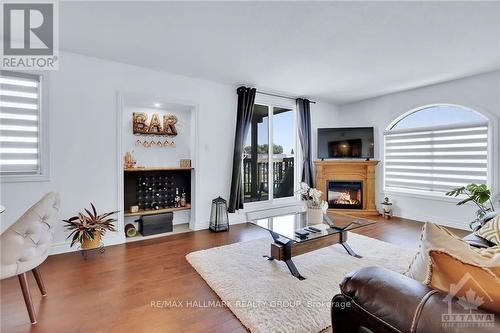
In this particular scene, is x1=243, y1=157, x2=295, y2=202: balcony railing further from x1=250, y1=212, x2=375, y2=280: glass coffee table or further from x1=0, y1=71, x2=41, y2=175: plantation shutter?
x1=0, y1=71, x2=41, y2=175: plantation shutter

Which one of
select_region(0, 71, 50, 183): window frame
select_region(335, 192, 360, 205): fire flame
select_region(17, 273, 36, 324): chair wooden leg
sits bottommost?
select_region(17, 273, 36, 324): chair wooden leg

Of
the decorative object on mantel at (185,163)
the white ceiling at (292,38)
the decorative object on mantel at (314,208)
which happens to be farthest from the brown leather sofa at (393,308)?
the decorative object on mantel at (185,163)

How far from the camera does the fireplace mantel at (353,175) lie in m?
5.23

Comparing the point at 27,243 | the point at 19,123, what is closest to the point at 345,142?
the point at 27,243

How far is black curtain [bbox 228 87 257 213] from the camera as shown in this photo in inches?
170

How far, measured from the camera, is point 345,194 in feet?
17.9

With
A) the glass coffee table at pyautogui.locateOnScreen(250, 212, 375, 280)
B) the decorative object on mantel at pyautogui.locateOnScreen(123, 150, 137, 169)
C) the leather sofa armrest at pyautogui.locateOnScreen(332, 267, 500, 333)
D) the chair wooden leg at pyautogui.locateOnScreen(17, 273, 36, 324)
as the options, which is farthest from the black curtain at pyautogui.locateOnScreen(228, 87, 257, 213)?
the leather sofa armrest at pyautogui.locateOnScreen(332, 267, 500, 333)

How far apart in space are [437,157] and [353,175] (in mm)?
1491

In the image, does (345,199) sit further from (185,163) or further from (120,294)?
(120,294)

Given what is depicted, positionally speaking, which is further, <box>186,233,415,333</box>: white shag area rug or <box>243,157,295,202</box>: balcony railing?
<box>243,157,295,202</box>: balcony railing

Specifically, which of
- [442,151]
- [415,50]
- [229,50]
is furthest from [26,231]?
[442,151]

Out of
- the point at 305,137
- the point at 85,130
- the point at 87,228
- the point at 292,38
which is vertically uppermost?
the point at 292,38

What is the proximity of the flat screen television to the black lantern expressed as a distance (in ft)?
8.57

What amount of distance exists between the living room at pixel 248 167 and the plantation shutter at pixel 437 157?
28 millimetres
